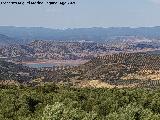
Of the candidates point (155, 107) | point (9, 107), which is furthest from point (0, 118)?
point (155, 107)

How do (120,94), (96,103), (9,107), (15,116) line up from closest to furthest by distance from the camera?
(15,116), (9,107), (96,103), (120,94)

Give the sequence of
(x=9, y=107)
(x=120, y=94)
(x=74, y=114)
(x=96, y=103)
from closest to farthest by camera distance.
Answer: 1. (x=74, y=114)
2. (x=9, y=107)
3. (x=96, y=103)
4. (x=120, y=94)

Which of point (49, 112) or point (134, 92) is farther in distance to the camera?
point (134, 92)

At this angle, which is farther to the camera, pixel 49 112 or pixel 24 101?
pixel 24 101

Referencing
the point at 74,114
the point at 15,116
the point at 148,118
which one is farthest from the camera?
the point at 15,116

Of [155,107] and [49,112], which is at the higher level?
[49,112]

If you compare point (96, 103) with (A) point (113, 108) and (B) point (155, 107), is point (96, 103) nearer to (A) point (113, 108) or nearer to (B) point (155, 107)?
(A) point (113, 108)

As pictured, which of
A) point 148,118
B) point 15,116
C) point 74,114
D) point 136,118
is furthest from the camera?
point 15,116

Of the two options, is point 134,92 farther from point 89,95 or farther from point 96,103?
point 96,103

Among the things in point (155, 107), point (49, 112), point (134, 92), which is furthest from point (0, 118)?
point (134, 92)
